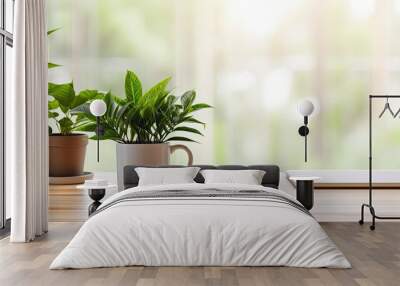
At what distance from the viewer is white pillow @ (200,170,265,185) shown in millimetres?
6184

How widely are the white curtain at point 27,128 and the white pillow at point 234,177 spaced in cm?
155

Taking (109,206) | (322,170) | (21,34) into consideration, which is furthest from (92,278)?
(322,170)

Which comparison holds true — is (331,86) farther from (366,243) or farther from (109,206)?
(109,206)

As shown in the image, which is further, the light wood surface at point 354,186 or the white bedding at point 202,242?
the light wood surface at point 354,186

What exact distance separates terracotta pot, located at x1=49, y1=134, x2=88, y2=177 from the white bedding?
2.52 m

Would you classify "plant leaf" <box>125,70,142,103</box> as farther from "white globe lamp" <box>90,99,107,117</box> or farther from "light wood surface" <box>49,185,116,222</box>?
"light wood surface" <box>49,185,116,222</box>

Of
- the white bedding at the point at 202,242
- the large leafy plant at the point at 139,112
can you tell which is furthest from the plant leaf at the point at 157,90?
the white bedding at the point at 202,242

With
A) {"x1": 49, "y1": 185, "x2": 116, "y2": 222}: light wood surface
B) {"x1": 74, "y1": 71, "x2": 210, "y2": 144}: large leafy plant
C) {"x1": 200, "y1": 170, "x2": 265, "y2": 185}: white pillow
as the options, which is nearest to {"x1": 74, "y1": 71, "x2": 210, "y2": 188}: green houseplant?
{"x1": 74, "y1": 71, "x2": 210, "y2": 144}: large leafy plant

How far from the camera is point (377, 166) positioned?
7.94m

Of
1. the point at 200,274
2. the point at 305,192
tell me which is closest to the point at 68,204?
the point at 305,192

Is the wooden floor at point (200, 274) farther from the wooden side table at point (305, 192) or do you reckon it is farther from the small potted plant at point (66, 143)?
the small potted plant at point (66, 143)

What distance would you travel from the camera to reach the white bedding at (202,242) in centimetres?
442

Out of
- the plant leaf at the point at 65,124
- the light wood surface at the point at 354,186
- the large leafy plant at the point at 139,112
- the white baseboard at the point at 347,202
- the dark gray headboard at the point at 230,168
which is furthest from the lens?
the light wood surface at the point at 354,186

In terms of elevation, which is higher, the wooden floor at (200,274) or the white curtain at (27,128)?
the white curtain at (27,128)
